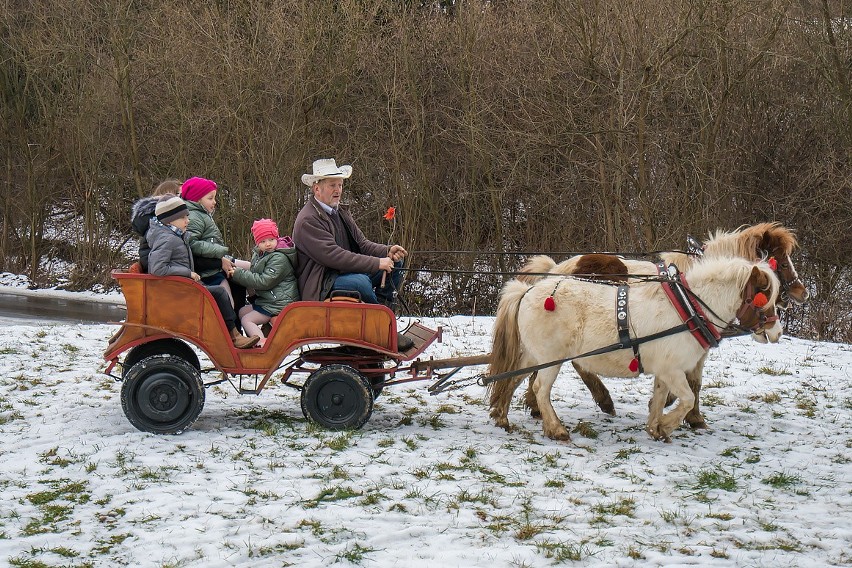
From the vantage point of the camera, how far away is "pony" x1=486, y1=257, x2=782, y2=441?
6707 mm

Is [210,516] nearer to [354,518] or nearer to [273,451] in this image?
[354,518]

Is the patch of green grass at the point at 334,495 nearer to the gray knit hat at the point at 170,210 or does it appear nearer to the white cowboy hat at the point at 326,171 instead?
the gray knit hat at the point at 170,210

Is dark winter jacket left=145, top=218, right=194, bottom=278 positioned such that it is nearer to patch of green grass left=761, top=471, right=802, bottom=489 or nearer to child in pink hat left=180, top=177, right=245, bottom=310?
child in pink hat left=180, top=177, right=245, bottom=310

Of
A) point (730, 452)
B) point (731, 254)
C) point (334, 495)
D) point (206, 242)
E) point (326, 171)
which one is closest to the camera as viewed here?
point (334, 495)

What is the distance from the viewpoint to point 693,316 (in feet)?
21.9

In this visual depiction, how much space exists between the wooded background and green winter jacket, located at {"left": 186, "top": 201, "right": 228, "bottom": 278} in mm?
8730

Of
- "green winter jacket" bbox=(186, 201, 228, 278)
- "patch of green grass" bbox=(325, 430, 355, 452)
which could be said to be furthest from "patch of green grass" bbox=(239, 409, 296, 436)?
"green winter jacket" bbox=(186, 201, 228, 278)

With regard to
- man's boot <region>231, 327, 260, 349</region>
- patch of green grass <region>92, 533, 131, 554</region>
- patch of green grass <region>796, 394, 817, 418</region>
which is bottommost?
patch of green grass <region>92, 533, 131, 554</region>

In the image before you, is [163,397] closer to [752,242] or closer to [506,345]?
[506,345]

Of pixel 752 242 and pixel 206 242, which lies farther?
pixel 752 242

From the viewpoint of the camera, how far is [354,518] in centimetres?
496

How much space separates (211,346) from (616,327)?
10.5 ft

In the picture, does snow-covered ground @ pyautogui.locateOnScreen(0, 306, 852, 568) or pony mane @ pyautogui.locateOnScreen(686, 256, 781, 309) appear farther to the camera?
pony mane @ pyautogui.locateOnScreen(686, 256, 781, 309)

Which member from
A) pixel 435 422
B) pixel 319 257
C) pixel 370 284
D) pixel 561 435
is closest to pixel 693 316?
pixel 561 435
